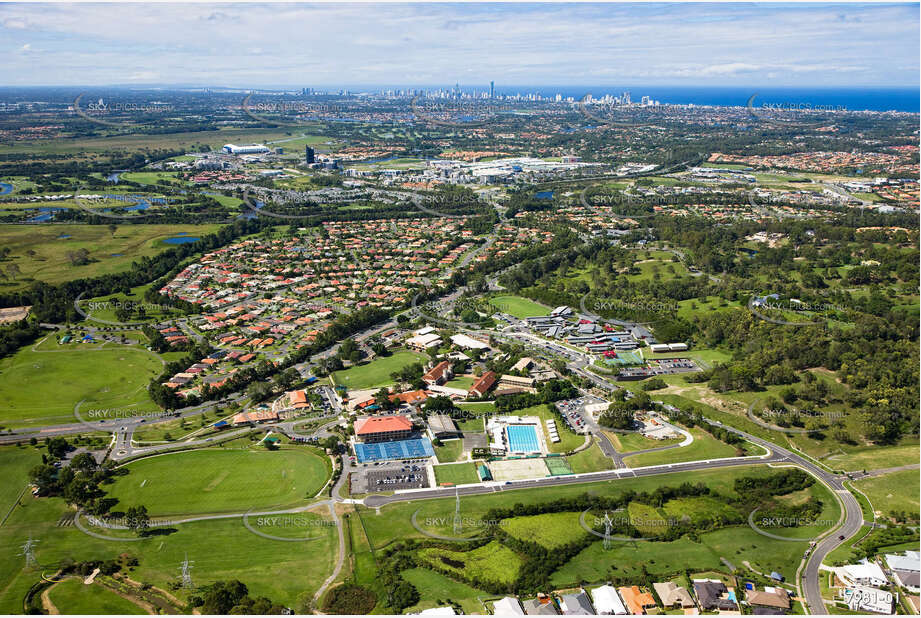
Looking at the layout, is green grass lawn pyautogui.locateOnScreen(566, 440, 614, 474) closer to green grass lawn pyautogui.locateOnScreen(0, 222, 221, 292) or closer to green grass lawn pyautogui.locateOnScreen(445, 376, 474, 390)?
green grass lawn pyautogui.locateOnScreen(445, 376, 474, 390)

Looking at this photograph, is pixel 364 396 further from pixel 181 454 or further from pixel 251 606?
pixel 251 606

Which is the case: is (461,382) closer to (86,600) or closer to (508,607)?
(508,607)

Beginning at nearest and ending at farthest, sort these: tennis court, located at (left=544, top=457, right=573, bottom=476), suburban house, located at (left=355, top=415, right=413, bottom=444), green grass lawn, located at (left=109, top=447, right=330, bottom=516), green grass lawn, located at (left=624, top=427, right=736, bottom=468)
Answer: green grass lawn, located at (left=109, top=447, right=330, bottom=516), tennis court, located at (left=544, top=457, right=573, bottom=476), green grass lawn, located at (left=624, top=427, right=736, bottom=468), suburban house, located at (left=355, top=415, right=413, bottom=444)

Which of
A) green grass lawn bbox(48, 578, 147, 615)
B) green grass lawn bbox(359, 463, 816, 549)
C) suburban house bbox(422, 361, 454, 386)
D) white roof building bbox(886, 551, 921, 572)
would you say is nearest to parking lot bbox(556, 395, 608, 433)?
green grass lawn bbox(359, 463, 816, 549)

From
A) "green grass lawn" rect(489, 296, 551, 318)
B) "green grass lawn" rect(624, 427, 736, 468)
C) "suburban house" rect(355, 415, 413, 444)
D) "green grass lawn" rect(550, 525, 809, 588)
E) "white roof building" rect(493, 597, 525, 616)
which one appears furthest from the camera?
"green grass lawn" rect(489, 296, 551, 318)

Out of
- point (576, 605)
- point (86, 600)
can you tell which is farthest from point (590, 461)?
point (86, 600)
